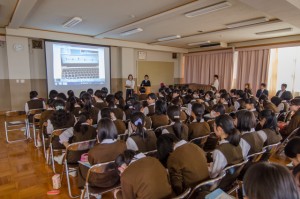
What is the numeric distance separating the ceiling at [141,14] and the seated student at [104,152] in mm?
2976

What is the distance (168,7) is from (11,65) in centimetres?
536

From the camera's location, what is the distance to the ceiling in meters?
3.91

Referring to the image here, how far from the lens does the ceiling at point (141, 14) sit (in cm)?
391

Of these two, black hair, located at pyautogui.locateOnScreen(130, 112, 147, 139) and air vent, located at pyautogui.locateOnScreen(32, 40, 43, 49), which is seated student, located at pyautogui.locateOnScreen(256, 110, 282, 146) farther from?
air vent, located at pyautogui.locateOnScreen(32, 40, 43, 49)

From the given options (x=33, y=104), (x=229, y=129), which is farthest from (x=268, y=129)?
(x=33, y=104)

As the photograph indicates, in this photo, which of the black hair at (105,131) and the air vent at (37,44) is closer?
the black hair at (105,131)

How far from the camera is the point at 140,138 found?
2.34 metres

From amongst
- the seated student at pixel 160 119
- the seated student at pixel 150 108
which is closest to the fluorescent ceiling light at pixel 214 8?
the seated student at pixel 150 108

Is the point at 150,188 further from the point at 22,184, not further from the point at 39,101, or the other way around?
the point at 39,101

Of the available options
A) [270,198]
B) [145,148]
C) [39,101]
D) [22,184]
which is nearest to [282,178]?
[270,198]

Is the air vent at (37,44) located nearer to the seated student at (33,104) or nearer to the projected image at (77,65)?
the projected image at (77,65)

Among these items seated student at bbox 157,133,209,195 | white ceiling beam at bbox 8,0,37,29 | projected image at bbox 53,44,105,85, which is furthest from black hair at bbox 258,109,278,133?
projected image at bbox 53,44,105,85

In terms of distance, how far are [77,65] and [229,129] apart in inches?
268

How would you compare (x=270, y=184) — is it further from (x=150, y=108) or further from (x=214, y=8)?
(x=214, y=8)
